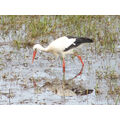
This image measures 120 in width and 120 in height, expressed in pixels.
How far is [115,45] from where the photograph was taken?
9047mm

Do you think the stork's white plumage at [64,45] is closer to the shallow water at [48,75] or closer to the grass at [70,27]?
the shallow water at [48,75]

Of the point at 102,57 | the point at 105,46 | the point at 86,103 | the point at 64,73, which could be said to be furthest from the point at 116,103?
the point at 105,46

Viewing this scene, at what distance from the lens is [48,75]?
7.64 metres

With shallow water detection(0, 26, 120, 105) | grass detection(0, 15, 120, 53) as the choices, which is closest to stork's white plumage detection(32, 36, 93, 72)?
shallow water detection(0, 26, 120, 105)

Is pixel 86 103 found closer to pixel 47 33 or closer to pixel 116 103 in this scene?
pixel 116 103

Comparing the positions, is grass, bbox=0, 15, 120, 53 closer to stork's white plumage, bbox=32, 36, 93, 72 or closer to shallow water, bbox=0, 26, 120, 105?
shallow water, bbox=0, 26, 120, 105

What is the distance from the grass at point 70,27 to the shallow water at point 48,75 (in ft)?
0.98

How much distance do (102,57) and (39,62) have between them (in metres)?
1.26

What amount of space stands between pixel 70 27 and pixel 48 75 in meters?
2.49

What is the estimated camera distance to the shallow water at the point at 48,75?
6.57 m

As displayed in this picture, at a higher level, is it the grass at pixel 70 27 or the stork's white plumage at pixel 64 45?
the grass at pixel 70 27

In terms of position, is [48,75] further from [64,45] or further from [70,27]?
[70,27]

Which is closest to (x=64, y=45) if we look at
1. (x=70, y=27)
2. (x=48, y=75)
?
(x=48, y=75)

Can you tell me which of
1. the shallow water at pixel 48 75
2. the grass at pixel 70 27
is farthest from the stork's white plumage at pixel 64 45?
the grass at pixel 70 27
